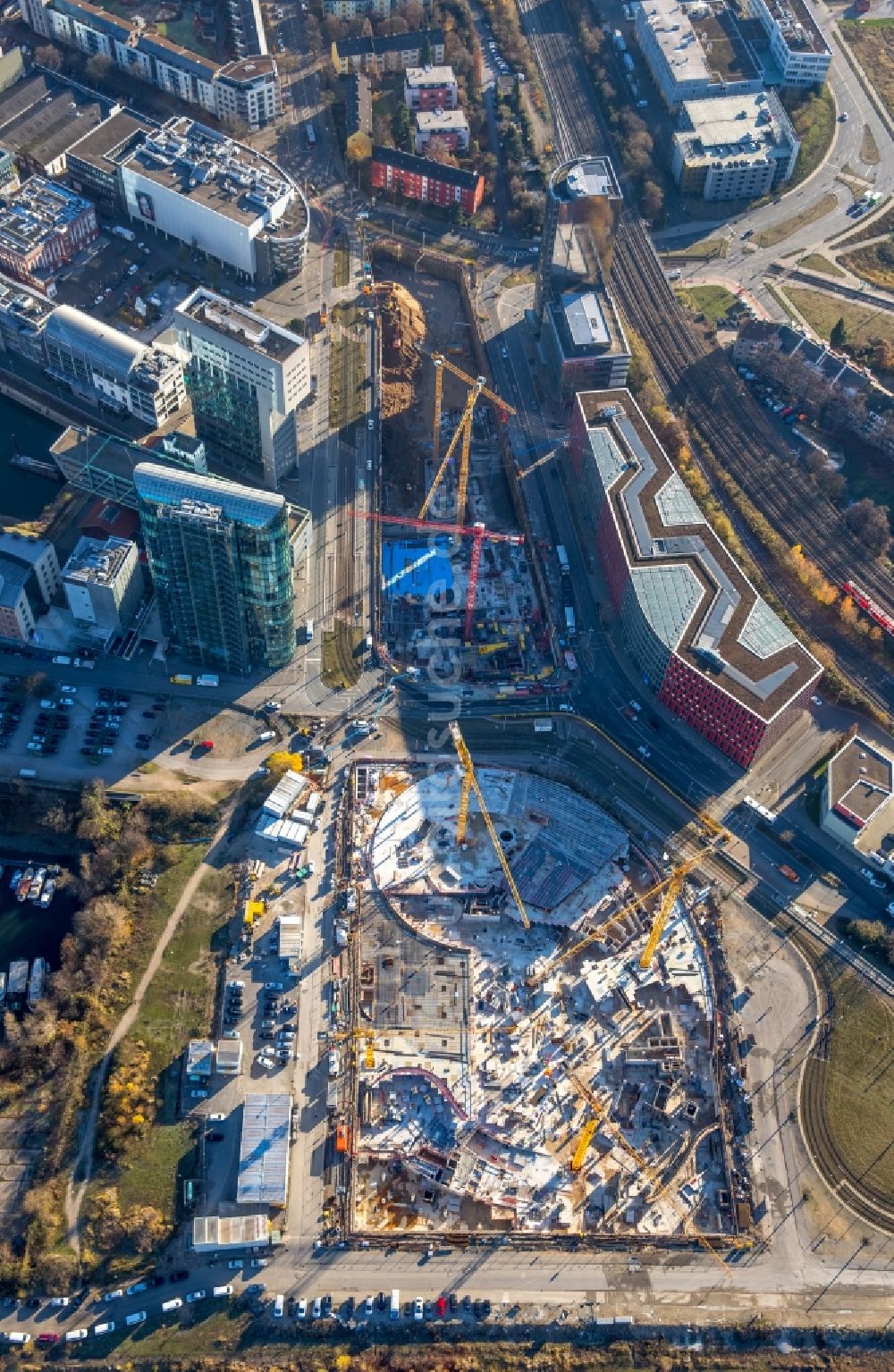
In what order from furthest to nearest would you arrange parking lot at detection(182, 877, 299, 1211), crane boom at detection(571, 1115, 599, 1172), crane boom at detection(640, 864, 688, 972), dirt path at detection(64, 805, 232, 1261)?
crane boom at detection(640, 864, 688, 972), crane boom at detection(571, 1115, 599, 1172), parking lot at detection(182, 877, 299, 1211), dirt path at detection(64, 805, 232, 1261)

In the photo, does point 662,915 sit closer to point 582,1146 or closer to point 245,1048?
point 582,1146

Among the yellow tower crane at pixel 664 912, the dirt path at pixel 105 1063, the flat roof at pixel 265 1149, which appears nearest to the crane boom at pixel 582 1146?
the yellow tower crane at pixel 664 912

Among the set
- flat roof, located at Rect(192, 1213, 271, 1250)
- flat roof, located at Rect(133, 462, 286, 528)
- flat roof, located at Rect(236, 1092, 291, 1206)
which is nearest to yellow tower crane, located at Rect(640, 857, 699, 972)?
flat roof, located at Rect(236, 1092, 291, 1206)

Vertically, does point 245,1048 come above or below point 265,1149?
above

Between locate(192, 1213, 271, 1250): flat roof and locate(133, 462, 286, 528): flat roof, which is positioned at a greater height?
locate(133, 462, 286, 528): flat roof

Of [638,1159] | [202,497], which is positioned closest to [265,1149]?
[638,1159]

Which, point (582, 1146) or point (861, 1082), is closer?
point (582, 1146)

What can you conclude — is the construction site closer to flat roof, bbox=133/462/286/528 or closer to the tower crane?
the tower crane
